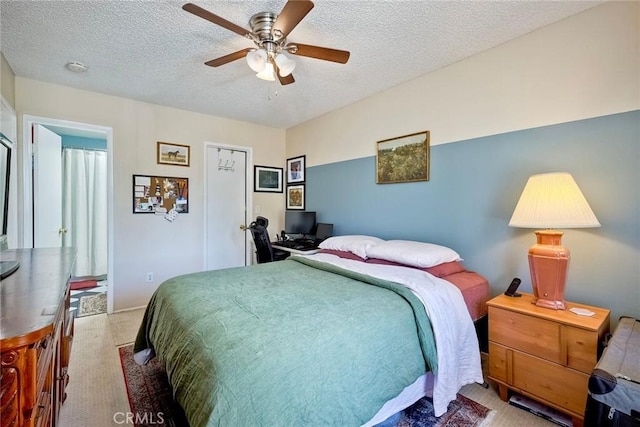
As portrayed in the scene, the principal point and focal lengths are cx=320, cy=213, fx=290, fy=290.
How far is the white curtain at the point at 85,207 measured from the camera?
14.7ft

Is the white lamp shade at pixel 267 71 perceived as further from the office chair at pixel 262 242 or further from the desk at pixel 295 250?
the desk at pixel 295 250

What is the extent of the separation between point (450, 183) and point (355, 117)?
1486mm

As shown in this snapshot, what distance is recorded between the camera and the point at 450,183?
8.61 ft

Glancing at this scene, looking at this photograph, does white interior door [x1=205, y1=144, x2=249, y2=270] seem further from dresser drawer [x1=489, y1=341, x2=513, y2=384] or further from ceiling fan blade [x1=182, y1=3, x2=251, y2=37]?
dresser drawer [x1=489, y1=341, x2=513, y2=384]

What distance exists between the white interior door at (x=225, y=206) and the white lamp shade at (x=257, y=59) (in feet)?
7.60

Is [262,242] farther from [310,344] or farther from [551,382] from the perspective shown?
[551,382]

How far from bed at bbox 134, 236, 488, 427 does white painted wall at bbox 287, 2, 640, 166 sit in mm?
1328


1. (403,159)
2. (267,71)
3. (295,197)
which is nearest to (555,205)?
(403,159)

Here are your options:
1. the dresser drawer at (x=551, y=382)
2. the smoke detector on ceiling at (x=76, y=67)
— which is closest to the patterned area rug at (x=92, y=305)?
the smoke detector on ceiling at (x=76, y=67)

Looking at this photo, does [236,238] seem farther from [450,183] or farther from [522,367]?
[522,367]

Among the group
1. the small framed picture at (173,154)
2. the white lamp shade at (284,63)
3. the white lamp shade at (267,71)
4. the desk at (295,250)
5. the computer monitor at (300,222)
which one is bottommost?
the desk at (295,250)

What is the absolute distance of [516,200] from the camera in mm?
2213

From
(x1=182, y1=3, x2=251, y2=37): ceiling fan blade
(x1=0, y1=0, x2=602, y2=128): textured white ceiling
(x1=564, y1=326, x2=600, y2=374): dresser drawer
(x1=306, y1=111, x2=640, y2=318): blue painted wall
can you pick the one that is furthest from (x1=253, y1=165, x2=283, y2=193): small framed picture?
(x1=564, y1=326, x2=600, y2=374): dresser drawer

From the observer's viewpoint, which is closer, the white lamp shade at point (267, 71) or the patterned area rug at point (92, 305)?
the white lamp shade at point (267, 71)
